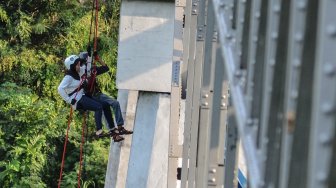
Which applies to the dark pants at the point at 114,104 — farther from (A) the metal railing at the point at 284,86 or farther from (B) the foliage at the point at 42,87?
(B) the foliage at the point at 42,87

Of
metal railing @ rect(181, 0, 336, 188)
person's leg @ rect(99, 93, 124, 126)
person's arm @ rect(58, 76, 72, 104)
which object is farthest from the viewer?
person's leg @ rect(99, 93, 124, 126)

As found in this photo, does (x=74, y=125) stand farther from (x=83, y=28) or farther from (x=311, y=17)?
(x=311, y=17)

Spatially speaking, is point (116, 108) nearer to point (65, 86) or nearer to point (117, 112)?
point (117, 112)

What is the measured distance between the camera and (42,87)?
21.6 m

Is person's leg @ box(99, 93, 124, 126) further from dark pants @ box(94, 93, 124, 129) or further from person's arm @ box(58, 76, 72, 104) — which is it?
person's arm @ box(58, 76, 72, 104)

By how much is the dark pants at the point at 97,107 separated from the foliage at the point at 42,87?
30.7 ft

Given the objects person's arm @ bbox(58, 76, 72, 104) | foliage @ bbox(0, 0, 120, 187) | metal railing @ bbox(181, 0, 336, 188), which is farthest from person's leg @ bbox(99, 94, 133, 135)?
foliage @ bbox(0, 0, 120, 187)

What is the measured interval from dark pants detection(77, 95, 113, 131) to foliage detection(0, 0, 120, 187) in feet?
30.7

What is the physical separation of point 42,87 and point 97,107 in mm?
11606

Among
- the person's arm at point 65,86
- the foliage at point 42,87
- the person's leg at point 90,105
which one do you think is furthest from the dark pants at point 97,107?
the foliage at point 42,87

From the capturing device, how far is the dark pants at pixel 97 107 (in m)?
10.1

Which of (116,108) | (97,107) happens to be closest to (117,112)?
(116,108)

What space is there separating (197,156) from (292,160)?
12.7ft

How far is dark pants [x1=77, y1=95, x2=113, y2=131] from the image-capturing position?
1012cm
